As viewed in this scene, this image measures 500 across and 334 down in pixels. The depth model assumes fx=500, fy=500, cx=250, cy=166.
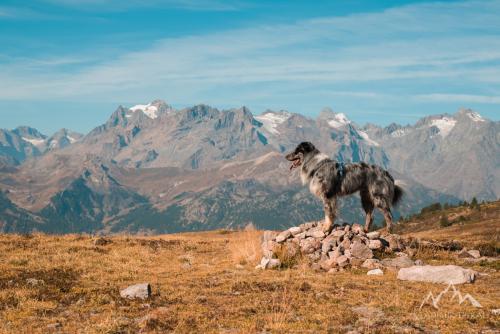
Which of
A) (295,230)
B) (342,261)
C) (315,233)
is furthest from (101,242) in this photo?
(342,261)

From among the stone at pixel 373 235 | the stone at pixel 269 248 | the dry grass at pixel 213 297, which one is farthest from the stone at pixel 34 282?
the stone at pixel 373 235

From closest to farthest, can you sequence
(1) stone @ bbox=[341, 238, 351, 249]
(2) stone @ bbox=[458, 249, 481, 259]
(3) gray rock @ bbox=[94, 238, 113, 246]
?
(1) stone @ bbox=[341, 238, 351, 249] < (2) stone @ bbox=[458, 249, 481, 259] < (3) gray rock @ bbox=[94, 238, 113, 246]

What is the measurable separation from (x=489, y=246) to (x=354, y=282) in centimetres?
1279

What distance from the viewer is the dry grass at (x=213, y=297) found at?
12.5m

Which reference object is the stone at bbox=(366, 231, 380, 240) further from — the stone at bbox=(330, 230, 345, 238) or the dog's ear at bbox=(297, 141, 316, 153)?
the dog's ear at bbox=(297, 141, 316, 153)

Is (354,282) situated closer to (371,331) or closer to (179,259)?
(371,331)

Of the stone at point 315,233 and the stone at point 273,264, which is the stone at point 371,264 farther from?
the stone at point 273,264

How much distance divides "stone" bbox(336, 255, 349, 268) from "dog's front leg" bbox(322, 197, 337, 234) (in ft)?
7.70

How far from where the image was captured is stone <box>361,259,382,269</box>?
68.9ft

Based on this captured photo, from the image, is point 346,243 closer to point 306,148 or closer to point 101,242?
point 306,148

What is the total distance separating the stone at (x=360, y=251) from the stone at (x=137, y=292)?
32.6 ft

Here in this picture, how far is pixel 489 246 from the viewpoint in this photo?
2714 cm

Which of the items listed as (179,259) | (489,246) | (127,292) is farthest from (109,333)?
(489,246)

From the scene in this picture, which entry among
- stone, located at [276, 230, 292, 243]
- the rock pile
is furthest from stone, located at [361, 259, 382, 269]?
stone, located at [276, 230, 292, 243]
